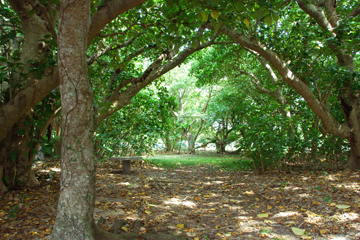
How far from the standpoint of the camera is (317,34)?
540 centimetres

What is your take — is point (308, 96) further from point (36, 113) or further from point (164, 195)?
point (36, 113)

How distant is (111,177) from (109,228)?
12.4 feet

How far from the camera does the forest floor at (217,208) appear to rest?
9.36 ft

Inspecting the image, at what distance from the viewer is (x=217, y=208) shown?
407 cm

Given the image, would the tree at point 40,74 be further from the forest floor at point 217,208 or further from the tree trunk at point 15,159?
the forest floor at point 217,208

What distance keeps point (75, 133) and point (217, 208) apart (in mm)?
2832

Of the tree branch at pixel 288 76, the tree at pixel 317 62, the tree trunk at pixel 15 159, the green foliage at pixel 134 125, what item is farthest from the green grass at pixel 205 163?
the tree trunk at pixel 15 159

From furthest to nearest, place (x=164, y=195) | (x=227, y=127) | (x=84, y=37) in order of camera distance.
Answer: (x=227, y=127) → (x=164, y=195) → (x=84, y=37)

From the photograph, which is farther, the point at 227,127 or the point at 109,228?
the point at 227,127

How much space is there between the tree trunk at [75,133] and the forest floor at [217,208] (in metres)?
0.81

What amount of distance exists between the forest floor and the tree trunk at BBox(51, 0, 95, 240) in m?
0.81

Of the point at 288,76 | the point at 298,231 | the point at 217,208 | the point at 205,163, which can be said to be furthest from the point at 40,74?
the point at 205,163

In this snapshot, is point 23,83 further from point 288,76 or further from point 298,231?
point 288,76

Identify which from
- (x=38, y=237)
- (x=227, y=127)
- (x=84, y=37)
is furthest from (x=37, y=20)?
(x=227, y=127)
